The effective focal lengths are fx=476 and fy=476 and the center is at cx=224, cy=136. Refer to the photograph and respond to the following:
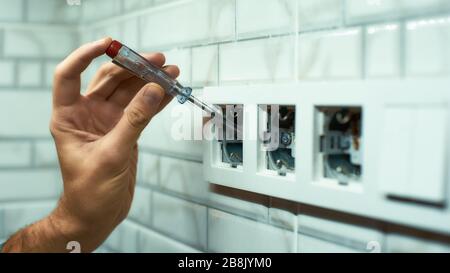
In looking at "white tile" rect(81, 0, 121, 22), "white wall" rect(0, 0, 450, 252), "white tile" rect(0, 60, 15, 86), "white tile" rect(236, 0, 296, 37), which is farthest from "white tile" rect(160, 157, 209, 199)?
"white tile" rect(0, 60, 15, 86)

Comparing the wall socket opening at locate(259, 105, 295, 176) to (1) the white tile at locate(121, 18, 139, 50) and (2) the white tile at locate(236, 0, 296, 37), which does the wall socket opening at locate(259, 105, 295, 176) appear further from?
(1) the white tile at locate(121, 18, 139, 50)

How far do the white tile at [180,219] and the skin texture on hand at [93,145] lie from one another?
2.8 inches

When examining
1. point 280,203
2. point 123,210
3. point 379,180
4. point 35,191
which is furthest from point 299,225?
point 35,191

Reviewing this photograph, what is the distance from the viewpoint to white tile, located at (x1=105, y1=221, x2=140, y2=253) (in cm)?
92

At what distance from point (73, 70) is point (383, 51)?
16.3 inches

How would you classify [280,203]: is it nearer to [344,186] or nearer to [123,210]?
[344,186]

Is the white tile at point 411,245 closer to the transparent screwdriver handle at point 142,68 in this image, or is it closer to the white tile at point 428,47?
the white tile at point 428,47

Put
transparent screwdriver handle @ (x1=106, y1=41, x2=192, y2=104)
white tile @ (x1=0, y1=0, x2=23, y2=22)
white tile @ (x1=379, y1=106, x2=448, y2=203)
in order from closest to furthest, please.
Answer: white tile @ (x1=379, y1=106, x2=448, y2=203) < transparent screwdriver handle @ (x1=106, y1=41, x2=192, y2=104) < white tile @ (x1=0, y1=0, x2=23, y2=22)

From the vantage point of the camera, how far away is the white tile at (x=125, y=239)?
916 millimetres

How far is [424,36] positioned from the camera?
410mm

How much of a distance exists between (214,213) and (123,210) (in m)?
0.17

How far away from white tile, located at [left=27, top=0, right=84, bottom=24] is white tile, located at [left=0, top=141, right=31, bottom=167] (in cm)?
27

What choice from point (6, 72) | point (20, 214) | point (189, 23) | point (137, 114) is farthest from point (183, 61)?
point (20, 214)

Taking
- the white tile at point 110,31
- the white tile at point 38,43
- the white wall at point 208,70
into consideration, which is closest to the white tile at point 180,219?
the white wall at point 208,70
